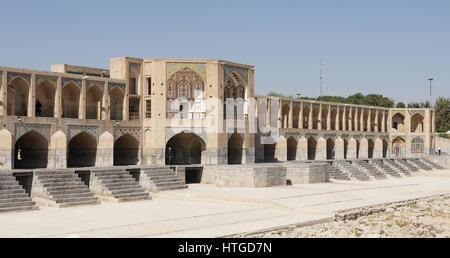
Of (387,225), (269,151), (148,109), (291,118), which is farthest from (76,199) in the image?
(291,118)

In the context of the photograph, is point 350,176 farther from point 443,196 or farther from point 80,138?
point 80,138

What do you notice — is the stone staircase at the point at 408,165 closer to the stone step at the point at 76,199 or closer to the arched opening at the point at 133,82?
the arched opening at the point at 133,82

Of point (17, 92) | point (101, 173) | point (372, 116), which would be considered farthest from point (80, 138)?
point (372, 116)

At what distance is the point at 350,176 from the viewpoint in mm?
32281

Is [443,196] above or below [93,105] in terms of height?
below

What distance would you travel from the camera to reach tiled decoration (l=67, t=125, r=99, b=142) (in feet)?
84.3

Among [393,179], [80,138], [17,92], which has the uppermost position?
[17,92]

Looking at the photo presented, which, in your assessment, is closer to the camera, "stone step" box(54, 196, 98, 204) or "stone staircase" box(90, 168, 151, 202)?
"stone step" box(54, 196, 98, 204)

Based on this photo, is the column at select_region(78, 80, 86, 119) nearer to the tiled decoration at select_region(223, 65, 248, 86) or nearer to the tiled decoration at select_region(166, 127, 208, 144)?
the tiled decoration at select_region(166, 127, 208, 144)

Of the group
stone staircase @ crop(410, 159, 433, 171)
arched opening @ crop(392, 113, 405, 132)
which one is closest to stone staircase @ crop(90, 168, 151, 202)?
stone staircase @ crop(410, 159, 433, 171)

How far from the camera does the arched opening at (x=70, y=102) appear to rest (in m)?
26.8

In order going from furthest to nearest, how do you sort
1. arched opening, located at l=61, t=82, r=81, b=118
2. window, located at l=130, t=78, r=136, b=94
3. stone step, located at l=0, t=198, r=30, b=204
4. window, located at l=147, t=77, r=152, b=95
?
window, located at l=130, t=78, r=136, b=94
window, located at l=147, t=77, r=152, b=95
arched opening, located at l=61, t=82, r=81, b=118
stone step, located at l=0, t=198, r=30, b=204

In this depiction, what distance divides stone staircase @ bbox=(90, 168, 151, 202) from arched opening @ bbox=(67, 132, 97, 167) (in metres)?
3.85
